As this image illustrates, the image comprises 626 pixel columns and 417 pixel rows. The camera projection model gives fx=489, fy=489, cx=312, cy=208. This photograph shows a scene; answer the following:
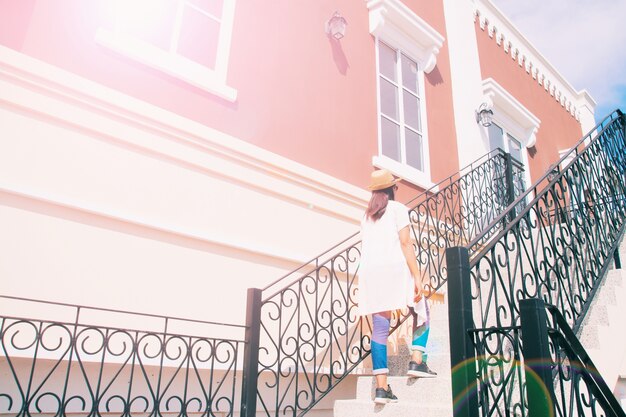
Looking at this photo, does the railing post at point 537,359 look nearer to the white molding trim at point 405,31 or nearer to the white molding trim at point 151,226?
the white molding trim at point 151,226

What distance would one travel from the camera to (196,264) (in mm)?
4020

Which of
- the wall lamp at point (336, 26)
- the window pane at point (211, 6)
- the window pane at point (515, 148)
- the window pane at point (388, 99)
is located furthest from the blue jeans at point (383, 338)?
the window pane at point (515, 148)

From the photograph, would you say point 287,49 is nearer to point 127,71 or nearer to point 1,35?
point 127,71

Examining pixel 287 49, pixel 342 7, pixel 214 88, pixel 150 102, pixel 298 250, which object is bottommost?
pixel 298 250

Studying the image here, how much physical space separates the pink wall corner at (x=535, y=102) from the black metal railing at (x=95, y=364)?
7791 millimetres

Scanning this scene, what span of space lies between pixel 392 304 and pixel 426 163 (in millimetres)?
3910

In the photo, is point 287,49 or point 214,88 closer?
point 214,88

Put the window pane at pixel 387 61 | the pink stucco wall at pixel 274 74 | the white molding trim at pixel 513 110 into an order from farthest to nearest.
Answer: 1. the white molding trim at pixel 513 110
2. the window pane at pixel 387 61
3. the pink stucco wall at pixel 274 74

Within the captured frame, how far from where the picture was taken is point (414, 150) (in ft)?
23.4

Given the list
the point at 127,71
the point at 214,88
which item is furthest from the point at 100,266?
the point at 214,88

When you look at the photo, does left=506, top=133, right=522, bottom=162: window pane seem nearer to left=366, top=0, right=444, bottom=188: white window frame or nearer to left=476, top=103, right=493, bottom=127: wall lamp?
left=476, top=103, right=493, bottom=127: wall lamp

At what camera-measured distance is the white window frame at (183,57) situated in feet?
13.2

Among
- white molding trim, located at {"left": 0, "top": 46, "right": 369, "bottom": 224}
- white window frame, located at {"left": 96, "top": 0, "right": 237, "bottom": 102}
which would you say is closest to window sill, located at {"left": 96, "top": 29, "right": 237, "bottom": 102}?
white window frame, located at {"left": 96, "top": 0, "right": 237, "bottom": 102}

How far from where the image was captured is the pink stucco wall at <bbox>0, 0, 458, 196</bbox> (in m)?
3.74
